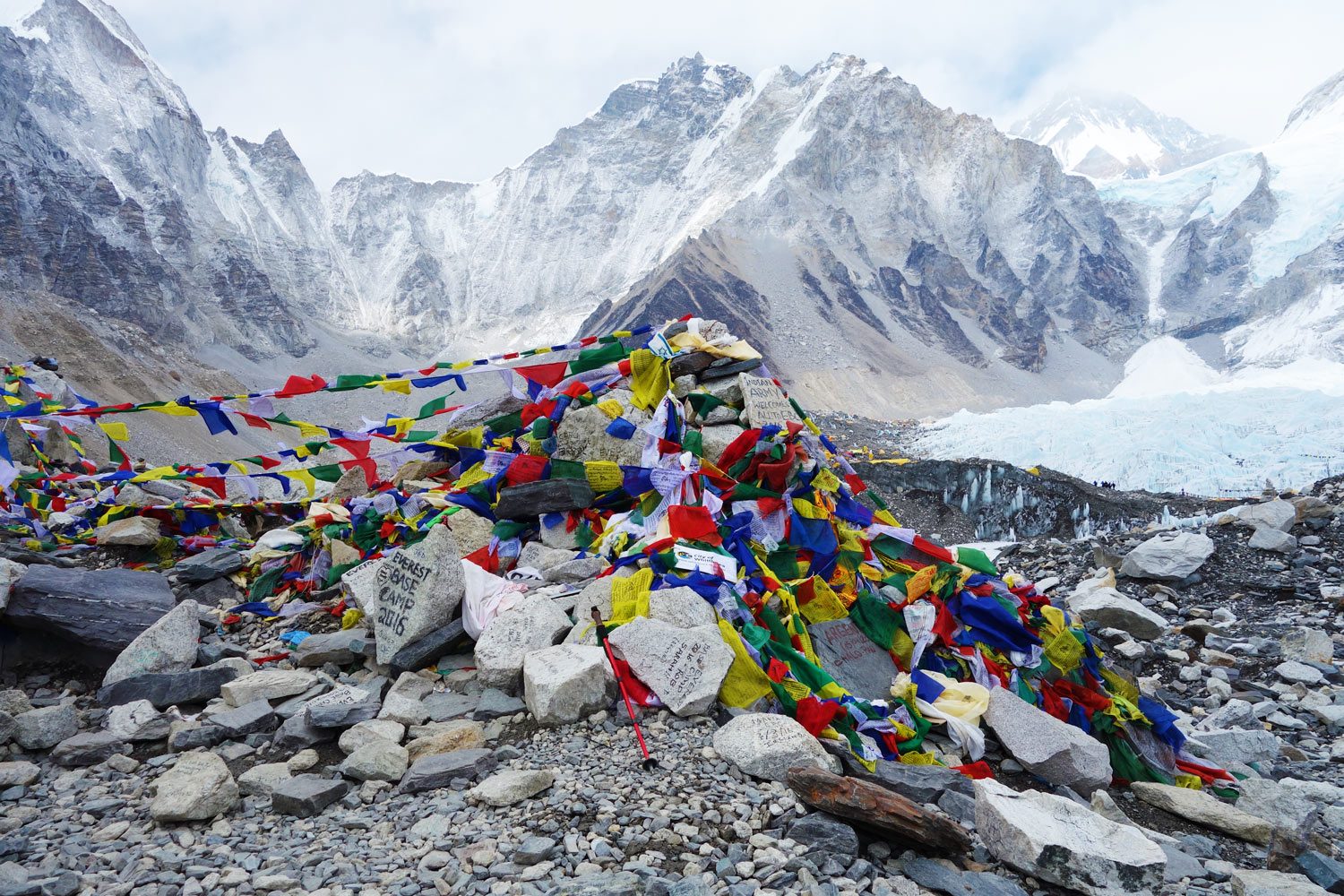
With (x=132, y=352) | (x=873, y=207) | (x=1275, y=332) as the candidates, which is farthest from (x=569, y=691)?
(x=1275, y=332)

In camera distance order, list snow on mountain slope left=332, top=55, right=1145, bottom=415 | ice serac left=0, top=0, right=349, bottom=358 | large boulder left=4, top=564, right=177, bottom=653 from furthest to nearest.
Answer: snow on mountain slope left=332, top=55, right=1145, bottom=415
ice serac left=0, top=0, right=349, bottom=358
large boulder left=4, top=564, right=177, bottom=653

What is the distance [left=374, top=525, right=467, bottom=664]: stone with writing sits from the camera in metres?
4.32

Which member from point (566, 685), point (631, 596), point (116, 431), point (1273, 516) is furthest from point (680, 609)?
point (1273, 516)

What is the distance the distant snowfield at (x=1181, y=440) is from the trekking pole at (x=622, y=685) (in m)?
24.1

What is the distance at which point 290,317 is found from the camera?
7588cm

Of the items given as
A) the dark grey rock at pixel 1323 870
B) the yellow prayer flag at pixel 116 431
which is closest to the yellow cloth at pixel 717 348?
the dark grey rock at pixel 1323 870

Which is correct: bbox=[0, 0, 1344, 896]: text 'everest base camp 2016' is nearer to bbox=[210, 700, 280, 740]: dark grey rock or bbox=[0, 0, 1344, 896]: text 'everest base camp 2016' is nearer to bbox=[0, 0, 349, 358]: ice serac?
bbox=[210, 700, 280, 740]: dark grey rock

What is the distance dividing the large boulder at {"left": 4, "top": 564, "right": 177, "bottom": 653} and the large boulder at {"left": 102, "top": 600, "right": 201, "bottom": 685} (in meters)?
0.14

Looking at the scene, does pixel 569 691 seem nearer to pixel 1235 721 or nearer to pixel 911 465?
pixel 1235 721

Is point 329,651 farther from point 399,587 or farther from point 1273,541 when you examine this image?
point 1273,541

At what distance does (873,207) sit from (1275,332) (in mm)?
46700

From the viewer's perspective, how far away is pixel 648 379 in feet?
21.1

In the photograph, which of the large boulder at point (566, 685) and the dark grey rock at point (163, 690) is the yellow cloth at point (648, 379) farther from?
the dark grey rock at point (163, 690)

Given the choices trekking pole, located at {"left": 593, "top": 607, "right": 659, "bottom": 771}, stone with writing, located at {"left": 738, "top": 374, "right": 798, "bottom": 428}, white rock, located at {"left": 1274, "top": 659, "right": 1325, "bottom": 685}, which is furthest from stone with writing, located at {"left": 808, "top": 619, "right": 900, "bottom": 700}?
white rock, located at {"left": 1274, "top": 659, "right": 1325, "bottom": 685}
